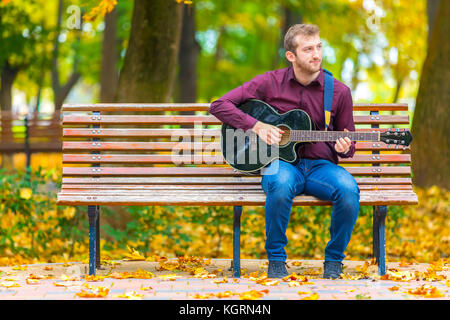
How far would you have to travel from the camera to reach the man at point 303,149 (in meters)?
4.86

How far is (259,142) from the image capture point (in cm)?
506

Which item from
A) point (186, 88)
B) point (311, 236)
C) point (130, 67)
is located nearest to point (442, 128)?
point (311, 236)

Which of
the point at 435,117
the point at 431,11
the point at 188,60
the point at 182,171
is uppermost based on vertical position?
the point at 431,11

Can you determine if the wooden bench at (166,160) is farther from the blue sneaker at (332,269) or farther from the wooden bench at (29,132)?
the wooden bench at (29,132)

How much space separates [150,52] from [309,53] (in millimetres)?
3064

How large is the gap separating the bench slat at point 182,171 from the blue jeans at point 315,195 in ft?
1.52

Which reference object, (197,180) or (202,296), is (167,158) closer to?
(197,180)

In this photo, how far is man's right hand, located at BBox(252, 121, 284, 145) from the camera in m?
4.95

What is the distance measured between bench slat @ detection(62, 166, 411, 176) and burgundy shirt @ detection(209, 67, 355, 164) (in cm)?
42

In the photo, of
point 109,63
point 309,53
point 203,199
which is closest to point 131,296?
point 203,199

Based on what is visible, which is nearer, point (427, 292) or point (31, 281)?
point (427, 292)

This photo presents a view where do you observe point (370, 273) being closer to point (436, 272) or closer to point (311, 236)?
point (436, 272)

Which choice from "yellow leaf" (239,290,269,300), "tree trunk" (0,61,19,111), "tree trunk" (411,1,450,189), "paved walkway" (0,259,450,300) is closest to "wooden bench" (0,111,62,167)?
"tree trunk" (0,61,19,111)

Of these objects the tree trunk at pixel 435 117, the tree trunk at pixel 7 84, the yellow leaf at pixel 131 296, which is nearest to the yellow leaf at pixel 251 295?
the yellow leaf at pixel 131 296
